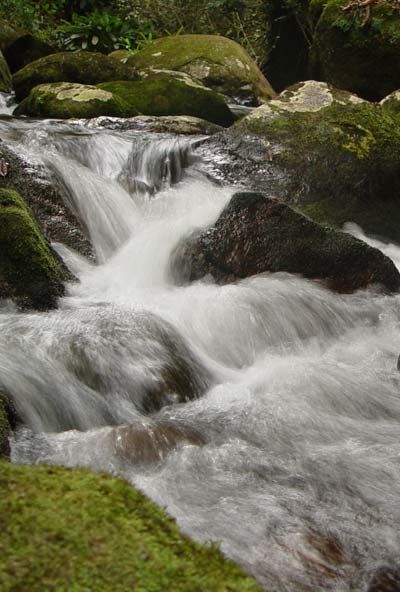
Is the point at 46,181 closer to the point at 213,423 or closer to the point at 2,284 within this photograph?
the point at 2,284

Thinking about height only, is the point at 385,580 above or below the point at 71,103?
below

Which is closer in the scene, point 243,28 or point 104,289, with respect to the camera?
point 104,289

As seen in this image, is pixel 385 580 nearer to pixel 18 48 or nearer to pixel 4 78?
pixel 4 78

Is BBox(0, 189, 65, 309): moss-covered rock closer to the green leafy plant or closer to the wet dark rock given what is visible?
the wet dark rock

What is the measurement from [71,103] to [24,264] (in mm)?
5362

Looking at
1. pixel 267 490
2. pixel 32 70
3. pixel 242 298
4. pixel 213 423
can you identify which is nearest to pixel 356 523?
pixel 267 490

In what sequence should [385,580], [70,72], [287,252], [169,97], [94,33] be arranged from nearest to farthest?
[385,580] → [287,252] → [169,97] → [70,72] → [94,33]

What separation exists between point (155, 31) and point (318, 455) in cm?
2016

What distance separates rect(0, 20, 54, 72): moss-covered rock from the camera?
556 inches

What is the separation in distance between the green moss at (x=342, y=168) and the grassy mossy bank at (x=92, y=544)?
216 inches

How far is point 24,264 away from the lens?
4688 mm

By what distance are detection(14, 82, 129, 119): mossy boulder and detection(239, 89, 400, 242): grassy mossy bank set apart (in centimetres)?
292

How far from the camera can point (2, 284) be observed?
464cm

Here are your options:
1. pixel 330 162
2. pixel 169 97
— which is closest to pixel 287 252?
pixel 330 162
